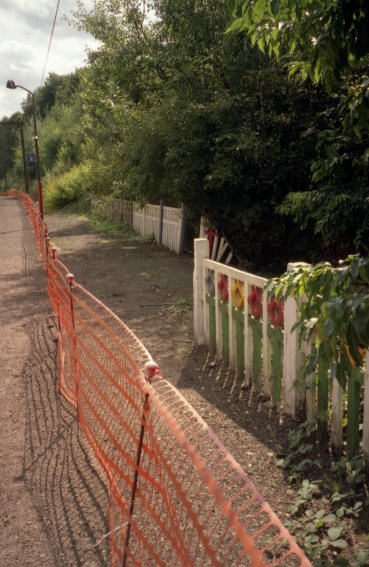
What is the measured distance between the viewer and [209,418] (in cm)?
431

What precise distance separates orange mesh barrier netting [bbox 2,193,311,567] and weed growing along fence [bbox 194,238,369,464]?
0.75 meters

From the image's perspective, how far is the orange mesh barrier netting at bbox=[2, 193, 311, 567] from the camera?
1951mm

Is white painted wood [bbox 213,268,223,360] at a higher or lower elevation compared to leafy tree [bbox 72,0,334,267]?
lower

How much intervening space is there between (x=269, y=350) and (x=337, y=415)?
99 centimetres

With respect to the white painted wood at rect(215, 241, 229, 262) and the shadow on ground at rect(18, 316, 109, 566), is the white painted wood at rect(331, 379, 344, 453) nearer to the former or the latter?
the shadow on ground at rect(18, 316, 109, 566)

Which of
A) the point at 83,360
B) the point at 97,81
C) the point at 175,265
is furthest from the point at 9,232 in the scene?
the point at 83,360

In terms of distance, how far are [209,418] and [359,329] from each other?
2.72 m

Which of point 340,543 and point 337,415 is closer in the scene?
point 340,543

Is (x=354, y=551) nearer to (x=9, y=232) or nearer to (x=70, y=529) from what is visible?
(x=70, y=529)

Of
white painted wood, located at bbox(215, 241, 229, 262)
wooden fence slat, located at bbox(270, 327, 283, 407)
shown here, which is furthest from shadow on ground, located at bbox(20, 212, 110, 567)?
white painted wood, located at bbox(215, 241, 229, 262)

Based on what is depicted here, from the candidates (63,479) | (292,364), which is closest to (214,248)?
(292,364)

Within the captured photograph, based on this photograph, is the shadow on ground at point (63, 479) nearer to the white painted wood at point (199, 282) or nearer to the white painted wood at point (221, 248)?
the white painted wood at point (199, 282)

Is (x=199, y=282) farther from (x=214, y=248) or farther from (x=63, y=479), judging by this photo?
(x=214, y=248)

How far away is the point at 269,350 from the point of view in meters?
4.47
